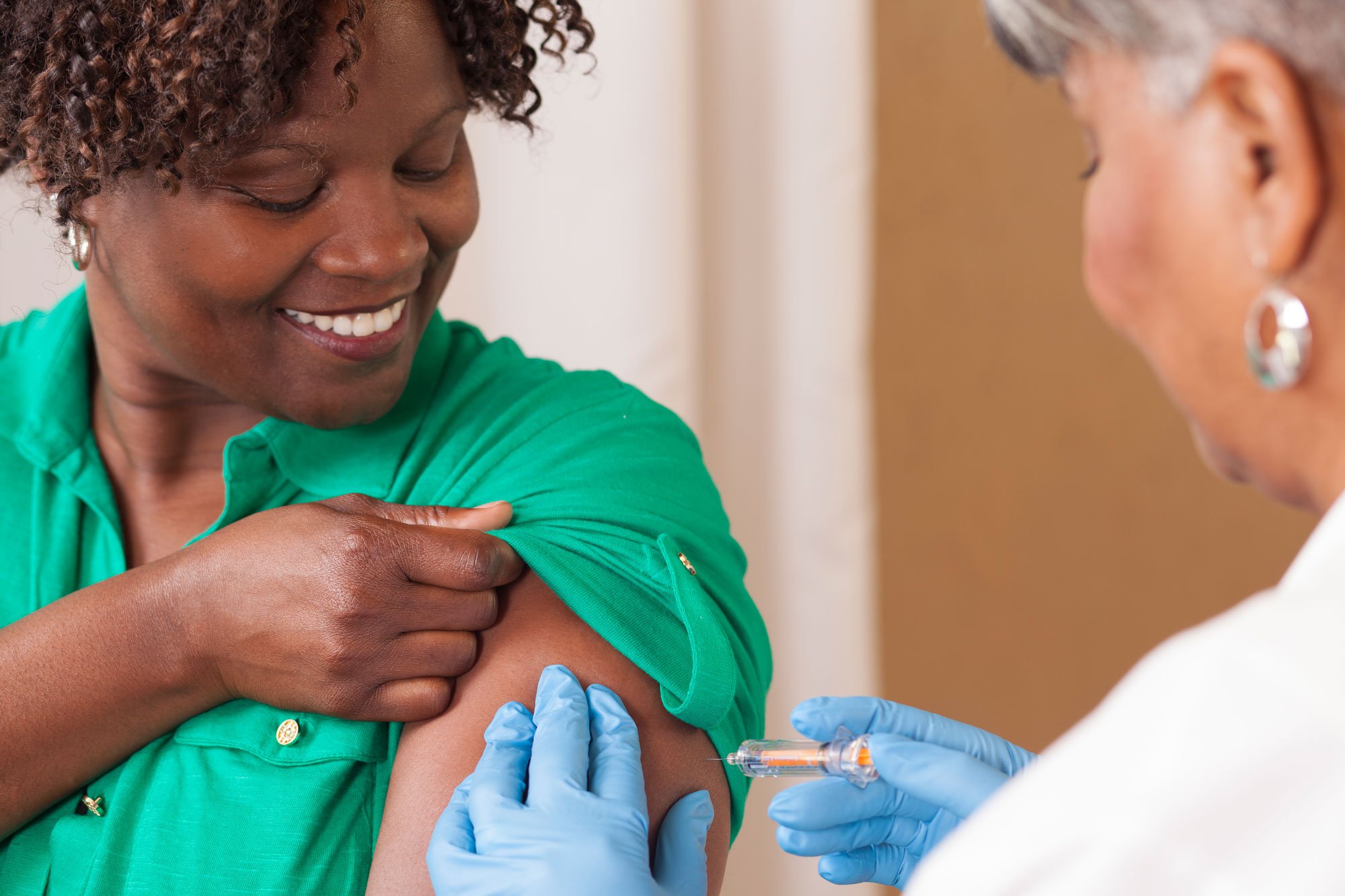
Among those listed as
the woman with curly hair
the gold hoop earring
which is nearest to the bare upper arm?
the woman with curly hair

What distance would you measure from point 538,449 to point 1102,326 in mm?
1571

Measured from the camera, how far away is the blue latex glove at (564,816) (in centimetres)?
88

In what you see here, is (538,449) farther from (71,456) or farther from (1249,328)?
(1249,328)

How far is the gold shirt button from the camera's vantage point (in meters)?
1.01

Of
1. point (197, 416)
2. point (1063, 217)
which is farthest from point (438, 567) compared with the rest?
point (1063, 217)

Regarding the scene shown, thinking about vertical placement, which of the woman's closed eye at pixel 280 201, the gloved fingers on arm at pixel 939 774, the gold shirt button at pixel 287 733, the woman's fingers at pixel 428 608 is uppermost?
the woman's closed eye at pixel 280 201

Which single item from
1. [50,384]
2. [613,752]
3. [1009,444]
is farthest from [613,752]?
[1009,444]

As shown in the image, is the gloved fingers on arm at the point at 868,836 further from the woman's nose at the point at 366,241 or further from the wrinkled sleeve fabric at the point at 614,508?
the woman's nose at the point at 366,241

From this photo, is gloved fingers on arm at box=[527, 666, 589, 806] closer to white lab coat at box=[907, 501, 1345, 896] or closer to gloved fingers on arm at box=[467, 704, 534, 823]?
gloved fingers on arm at box=[467, 704, 534, 823]

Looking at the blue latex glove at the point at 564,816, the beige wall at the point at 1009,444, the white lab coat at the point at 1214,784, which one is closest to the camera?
the white lab coat at the point at 1214,784

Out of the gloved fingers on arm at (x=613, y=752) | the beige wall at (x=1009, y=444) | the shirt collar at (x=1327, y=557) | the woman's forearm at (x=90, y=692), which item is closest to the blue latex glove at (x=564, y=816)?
the gloved fingers on arm at (x=613, y=752)

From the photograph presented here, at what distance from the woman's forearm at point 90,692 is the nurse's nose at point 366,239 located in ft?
0.96

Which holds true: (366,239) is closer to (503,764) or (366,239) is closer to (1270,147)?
(503,764)

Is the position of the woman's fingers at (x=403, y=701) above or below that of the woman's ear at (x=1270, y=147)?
below
